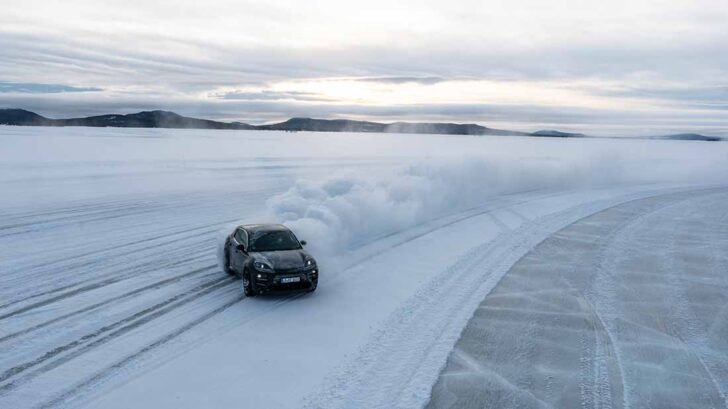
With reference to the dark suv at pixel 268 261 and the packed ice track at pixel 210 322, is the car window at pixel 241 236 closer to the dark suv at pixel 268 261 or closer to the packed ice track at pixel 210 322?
the dark suv at pixel 268 261

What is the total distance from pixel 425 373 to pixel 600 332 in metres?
4.11

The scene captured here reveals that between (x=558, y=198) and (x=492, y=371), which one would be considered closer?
(x=492, y=371)

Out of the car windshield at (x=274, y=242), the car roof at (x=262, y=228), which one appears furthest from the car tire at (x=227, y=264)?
the car windshield at (x=274, y=242)

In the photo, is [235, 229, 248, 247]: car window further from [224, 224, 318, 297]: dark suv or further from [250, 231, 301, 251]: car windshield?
[250, 231, 301, 251]: car windshield

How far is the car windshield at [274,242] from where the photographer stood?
1390cm

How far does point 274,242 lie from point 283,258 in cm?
107

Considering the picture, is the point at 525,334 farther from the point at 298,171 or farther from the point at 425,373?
the point at 298,171

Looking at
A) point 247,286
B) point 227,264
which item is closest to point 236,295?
point 247,286

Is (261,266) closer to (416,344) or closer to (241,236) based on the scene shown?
(241,236)

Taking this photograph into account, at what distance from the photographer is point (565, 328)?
36.7ft

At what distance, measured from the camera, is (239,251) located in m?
13.9

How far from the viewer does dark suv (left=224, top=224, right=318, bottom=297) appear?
Result: 41.6ft

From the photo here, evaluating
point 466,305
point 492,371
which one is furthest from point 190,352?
point 466,305

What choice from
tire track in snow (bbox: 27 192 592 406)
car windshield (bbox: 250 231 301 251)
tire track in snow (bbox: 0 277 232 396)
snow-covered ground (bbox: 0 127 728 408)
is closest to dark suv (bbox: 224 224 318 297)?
car windshield (bbox: 250 231 301 251)
